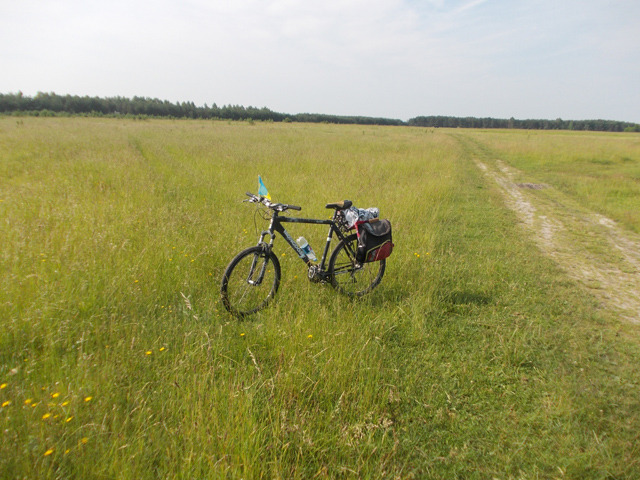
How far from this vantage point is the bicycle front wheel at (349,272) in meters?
4.09

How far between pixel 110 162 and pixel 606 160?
2488 cm

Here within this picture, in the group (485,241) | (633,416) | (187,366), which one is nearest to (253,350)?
(187,366)

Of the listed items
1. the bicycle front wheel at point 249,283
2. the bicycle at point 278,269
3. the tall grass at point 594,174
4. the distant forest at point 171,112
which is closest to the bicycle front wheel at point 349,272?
the bicycle at point 278,269

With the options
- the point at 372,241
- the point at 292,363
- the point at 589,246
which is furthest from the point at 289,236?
the point at 589,246

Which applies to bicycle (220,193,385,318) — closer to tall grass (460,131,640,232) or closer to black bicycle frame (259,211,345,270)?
black bicycle frame (259,211,345,270)

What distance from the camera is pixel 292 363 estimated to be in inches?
104

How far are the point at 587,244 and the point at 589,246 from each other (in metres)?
0.12

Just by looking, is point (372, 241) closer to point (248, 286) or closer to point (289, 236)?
point (289, 236)

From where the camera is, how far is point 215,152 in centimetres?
1497

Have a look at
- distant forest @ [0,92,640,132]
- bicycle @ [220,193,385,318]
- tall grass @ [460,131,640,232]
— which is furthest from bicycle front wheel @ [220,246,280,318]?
distant forest @ [0,92,640,132]

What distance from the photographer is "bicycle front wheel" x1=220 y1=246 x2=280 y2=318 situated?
346cm

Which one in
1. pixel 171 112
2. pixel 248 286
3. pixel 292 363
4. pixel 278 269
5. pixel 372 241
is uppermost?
pixel 171 112

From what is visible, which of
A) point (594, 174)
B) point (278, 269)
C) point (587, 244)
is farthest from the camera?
point (594, 174)

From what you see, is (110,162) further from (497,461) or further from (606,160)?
(606,160)
